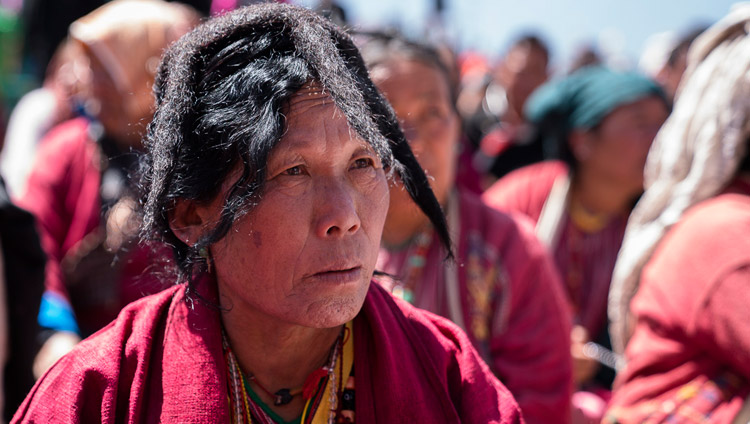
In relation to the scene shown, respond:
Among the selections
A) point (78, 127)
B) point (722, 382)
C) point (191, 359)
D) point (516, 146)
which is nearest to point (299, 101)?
point (191, 359)

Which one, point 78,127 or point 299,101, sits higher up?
point 78,127

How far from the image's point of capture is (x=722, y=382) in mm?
2189

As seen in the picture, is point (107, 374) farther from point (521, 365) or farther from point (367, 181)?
point (521, 365)

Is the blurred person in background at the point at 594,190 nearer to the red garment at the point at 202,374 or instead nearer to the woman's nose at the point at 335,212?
the red garment at the point at 202,374

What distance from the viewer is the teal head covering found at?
165 inches

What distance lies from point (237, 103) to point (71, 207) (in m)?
2.44

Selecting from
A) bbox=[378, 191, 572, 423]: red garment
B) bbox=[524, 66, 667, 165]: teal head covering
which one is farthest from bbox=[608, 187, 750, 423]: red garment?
bbox=[524, 66, 667, 165]: teal head covering

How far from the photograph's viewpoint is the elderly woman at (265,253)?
1542mm

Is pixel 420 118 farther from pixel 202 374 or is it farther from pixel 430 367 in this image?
pixel 202 374

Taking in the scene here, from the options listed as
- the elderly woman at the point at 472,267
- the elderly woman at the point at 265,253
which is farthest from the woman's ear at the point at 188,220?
the elderly woman at the point at 472,267

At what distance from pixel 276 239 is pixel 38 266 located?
5.58ft

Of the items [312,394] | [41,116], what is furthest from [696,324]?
[41,116]

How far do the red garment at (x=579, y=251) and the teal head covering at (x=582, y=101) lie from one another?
46cm

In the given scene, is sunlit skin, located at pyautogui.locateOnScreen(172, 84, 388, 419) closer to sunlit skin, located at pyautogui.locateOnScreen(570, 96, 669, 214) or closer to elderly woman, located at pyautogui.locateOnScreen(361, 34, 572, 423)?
elderly woman, located at pyautogui.locateOnScreen(361, 34, 572, 423)
